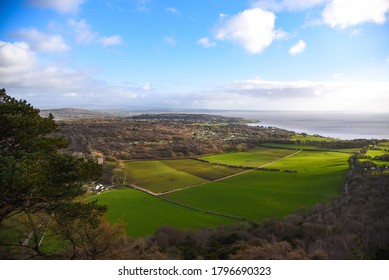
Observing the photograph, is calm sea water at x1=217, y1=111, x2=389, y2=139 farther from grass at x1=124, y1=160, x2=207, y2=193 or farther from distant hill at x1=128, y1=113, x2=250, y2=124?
grass at x1=124, y1=160, x2=207, y2=193

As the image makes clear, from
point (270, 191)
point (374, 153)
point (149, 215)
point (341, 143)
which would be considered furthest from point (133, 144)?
point (374, 153)

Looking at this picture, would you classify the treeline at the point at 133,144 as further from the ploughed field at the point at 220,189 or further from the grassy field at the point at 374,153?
the grassy field at the point at 374,153

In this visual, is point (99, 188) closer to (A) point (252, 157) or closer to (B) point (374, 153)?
(A) point (252, 157)

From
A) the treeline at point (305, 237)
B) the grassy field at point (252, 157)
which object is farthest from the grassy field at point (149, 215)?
the grassy field at point (252, 157)

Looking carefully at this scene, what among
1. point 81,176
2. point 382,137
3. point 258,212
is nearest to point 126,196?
point 258,212

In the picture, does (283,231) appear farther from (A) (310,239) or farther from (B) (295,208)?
(B) (295,208)

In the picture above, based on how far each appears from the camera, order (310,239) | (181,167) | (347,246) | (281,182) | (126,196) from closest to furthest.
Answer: (347,246) → (310,239) → (126,196) → (281,182) → (181,167)
